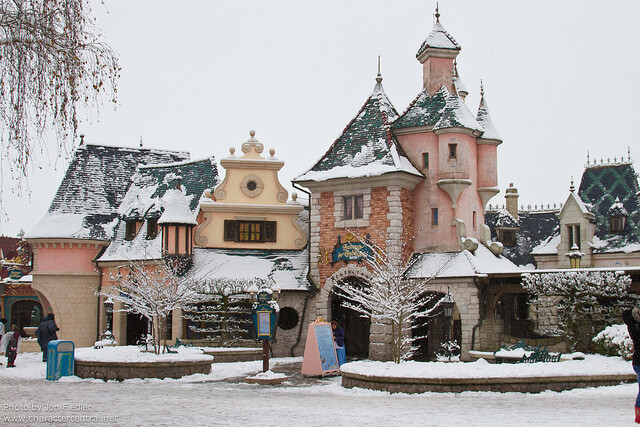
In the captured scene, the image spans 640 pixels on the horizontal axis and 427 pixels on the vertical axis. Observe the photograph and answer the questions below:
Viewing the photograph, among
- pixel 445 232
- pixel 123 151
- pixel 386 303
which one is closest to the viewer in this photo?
pixel 386 303

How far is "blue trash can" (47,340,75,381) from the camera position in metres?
20.0

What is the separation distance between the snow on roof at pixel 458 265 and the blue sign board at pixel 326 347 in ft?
19.0

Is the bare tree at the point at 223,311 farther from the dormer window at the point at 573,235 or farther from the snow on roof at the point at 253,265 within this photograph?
the dormer window at the point at 573,235

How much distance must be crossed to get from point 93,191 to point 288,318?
1259cm

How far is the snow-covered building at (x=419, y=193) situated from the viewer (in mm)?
28031

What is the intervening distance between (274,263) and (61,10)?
20.3 meters

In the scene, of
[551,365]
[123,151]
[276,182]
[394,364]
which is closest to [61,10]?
[394,364]

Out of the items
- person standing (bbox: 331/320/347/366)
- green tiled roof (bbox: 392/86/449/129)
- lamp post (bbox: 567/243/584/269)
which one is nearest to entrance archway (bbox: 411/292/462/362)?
person standing (bbox: 331/320/347/366)

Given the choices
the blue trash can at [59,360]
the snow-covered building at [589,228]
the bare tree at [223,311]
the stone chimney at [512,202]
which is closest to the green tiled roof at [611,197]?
the snow-covered building at [589,228]

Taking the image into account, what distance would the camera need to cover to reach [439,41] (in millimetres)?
31297

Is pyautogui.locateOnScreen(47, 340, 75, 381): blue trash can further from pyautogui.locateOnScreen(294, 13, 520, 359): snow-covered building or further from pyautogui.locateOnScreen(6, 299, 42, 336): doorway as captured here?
pyautogui.locateOnScreen(6, 299, 42, 336): doorway

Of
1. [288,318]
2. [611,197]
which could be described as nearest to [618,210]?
[611,197]

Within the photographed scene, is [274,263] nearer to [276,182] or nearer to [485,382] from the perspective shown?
[276,182]

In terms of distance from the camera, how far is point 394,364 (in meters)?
18.7
